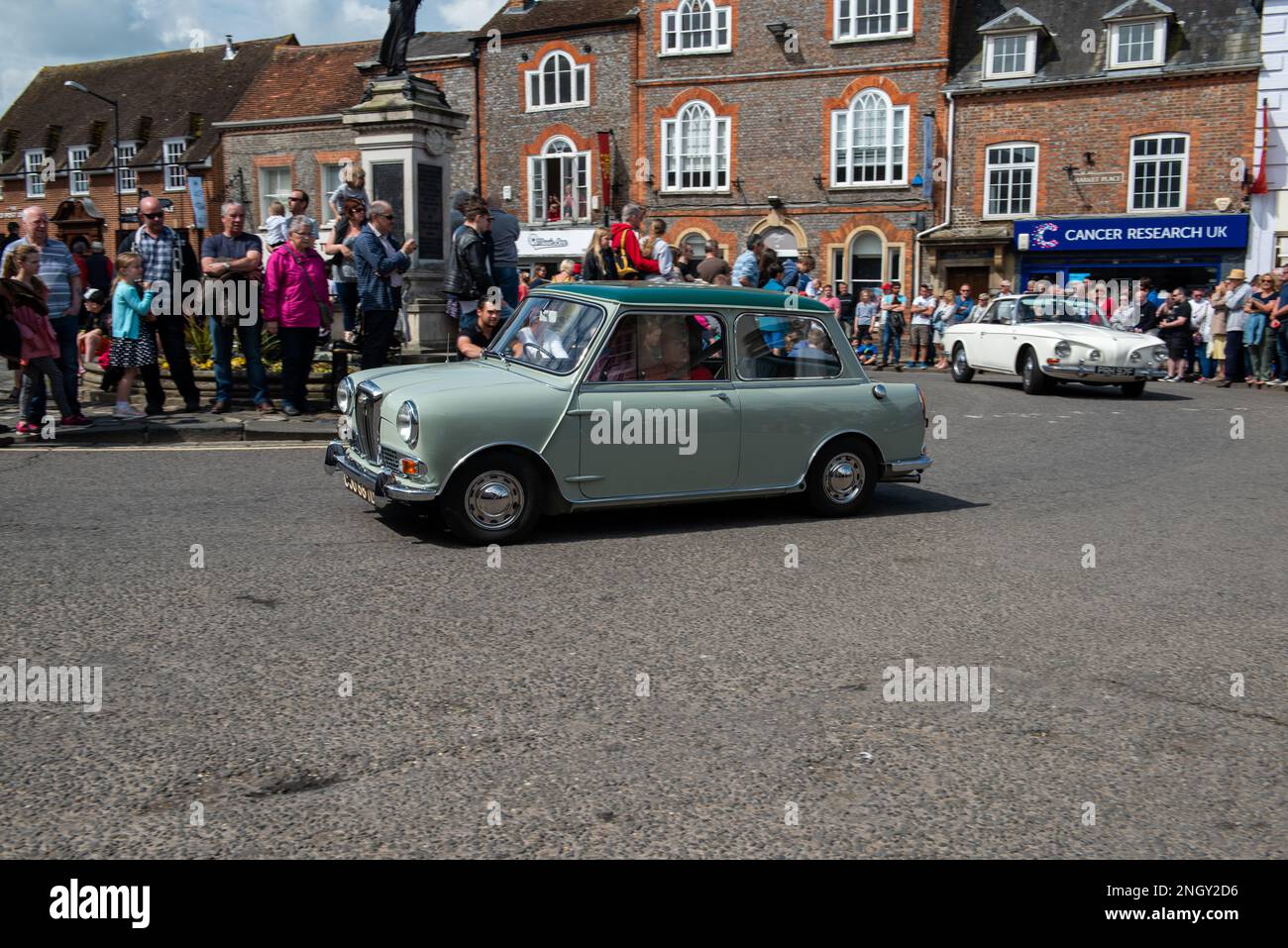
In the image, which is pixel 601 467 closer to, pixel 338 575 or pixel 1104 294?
pixel 338 575

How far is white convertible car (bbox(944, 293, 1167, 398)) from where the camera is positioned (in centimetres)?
1739

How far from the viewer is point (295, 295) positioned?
11703 millimetres

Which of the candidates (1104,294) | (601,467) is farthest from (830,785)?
(1104,294)

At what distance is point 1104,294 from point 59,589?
29.0 m

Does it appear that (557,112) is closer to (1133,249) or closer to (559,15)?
(559,15)

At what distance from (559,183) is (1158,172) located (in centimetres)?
1785

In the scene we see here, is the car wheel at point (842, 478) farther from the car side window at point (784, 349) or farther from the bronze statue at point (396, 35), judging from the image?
the bronze statue at point (396, 35)

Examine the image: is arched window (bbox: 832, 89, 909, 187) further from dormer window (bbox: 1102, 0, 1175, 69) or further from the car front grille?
the car front grille

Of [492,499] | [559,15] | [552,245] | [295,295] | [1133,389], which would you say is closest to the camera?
[492,499]

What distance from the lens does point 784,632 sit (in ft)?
18.1

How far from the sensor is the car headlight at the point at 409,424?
22.5ft

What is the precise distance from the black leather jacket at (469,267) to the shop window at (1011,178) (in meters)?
A: 23.9

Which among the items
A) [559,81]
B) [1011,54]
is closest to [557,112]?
[559,81]

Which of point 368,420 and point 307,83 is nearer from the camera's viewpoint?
point 368,420
